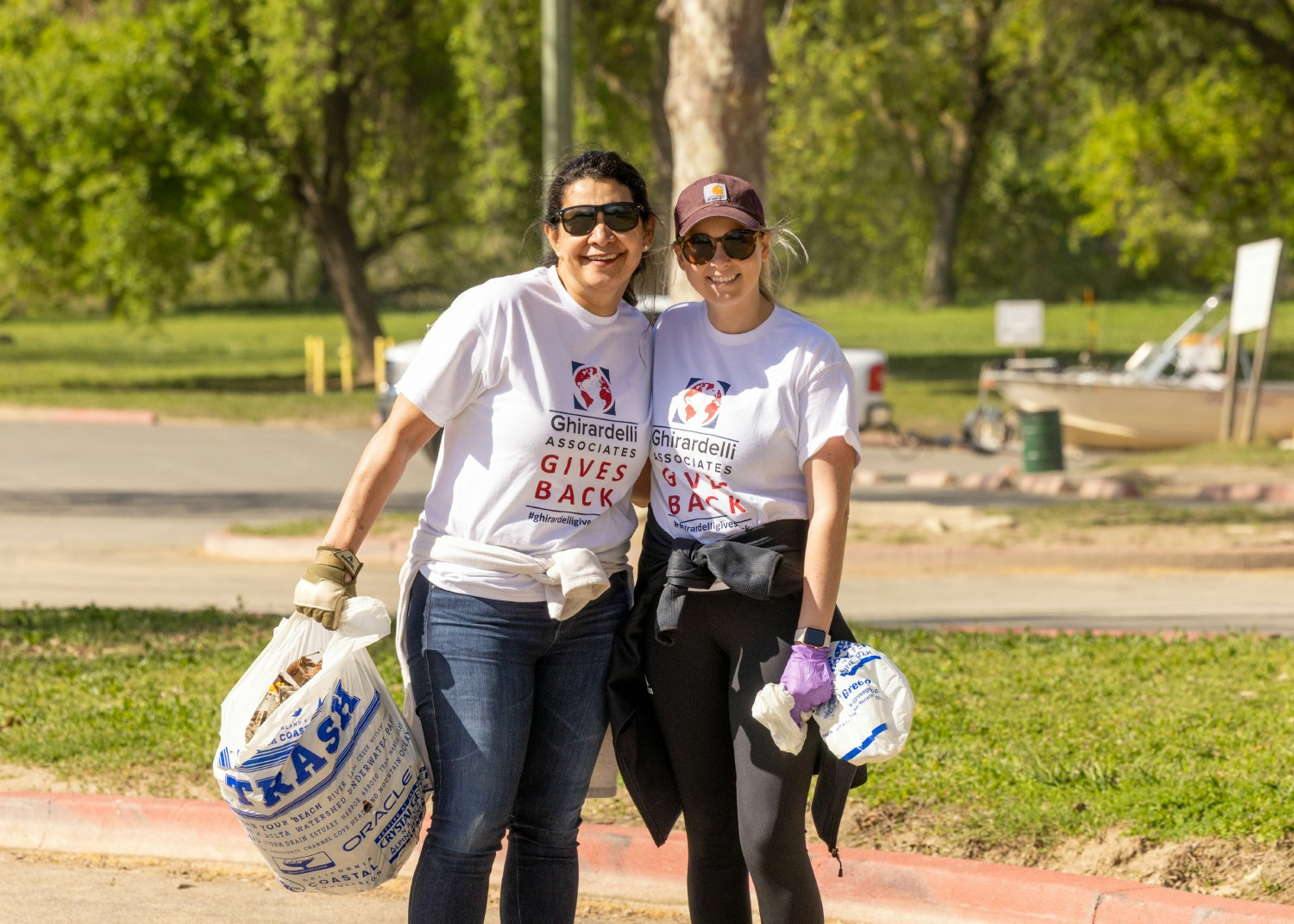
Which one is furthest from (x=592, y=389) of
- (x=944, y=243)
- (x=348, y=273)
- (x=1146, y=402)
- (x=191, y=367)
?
(x=944, y=243)

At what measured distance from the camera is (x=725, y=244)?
3436 millimetres

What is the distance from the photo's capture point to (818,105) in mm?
27922

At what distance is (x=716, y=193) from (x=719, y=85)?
819cm

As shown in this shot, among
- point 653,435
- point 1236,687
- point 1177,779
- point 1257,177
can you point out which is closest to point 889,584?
point 1236,687

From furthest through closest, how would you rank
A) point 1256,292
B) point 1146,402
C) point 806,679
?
point 1146,402 < point 1256,292 < point 806,679

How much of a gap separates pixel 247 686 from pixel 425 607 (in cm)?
40

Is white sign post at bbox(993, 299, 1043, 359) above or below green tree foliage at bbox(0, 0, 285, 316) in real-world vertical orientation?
below

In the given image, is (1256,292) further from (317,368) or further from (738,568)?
(738,568)

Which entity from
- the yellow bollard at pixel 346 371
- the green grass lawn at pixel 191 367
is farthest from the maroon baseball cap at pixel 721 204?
the yellow bollard at pixel 346 371

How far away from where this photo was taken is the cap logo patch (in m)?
3.46

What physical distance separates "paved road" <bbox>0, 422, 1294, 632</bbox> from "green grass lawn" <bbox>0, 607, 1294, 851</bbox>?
1.65 m

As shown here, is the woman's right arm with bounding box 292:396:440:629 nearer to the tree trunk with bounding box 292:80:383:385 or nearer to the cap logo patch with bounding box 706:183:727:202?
the cap logo patch with bounding box 706:183:727:202

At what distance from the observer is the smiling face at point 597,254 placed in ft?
11.3

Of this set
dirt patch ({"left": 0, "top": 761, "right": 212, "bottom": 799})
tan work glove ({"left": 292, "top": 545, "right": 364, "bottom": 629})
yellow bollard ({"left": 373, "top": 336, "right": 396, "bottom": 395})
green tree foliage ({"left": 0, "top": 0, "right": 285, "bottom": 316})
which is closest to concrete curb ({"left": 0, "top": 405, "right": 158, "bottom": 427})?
green tree foliage ({"left": 0, "top": 0, "right": 285, "bottom": 316})
